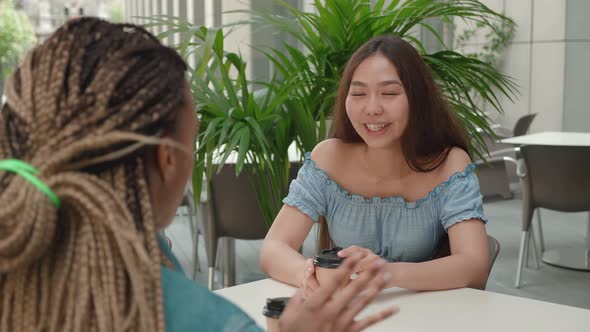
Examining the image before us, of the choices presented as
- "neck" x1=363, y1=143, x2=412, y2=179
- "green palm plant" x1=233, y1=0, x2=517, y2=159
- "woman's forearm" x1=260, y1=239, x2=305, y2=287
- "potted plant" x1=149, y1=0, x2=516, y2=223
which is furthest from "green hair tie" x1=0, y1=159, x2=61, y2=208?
"green palm plant" x1=233, y1=0, x2=517, y2=159

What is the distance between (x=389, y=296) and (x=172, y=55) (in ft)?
3.24

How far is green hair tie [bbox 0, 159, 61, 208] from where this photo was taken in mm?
723

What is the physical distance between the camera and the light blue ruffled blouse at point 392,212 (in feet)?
6.61

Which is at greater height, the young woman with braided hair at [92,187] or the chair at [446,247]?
the young woman with braided hair at [92,187]

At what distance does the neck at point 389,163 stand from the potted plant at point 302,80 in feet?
1.79

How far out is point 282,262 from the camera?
1.85m

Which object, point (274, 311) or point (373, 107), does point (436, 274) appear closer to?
point (373, 107)

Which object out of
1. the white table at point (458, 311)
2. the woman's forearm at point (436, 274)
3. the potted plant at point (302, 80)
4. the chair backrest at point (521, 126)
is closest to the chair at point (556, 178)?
the potted plant at point (302, 80)

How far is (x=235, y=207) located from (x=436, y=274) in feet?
6.16

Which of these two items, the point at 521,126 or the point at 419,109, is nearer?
the point at 419,109

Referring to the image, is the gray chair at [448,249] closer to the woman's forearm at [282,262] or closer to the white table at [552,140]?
the woman's forearm at [282,262]

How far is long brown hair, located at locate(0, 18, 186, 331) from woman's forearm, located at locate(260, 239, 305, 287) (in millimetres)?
1003

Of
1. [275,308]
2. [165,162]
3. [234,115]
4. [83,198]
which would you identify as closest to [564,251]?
[234,115]

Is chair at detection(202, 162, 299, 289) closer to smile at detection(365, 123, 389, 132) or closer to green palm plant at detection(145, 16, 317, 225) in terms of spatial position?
green palm plant at detection(145, 16, 317, 225)
